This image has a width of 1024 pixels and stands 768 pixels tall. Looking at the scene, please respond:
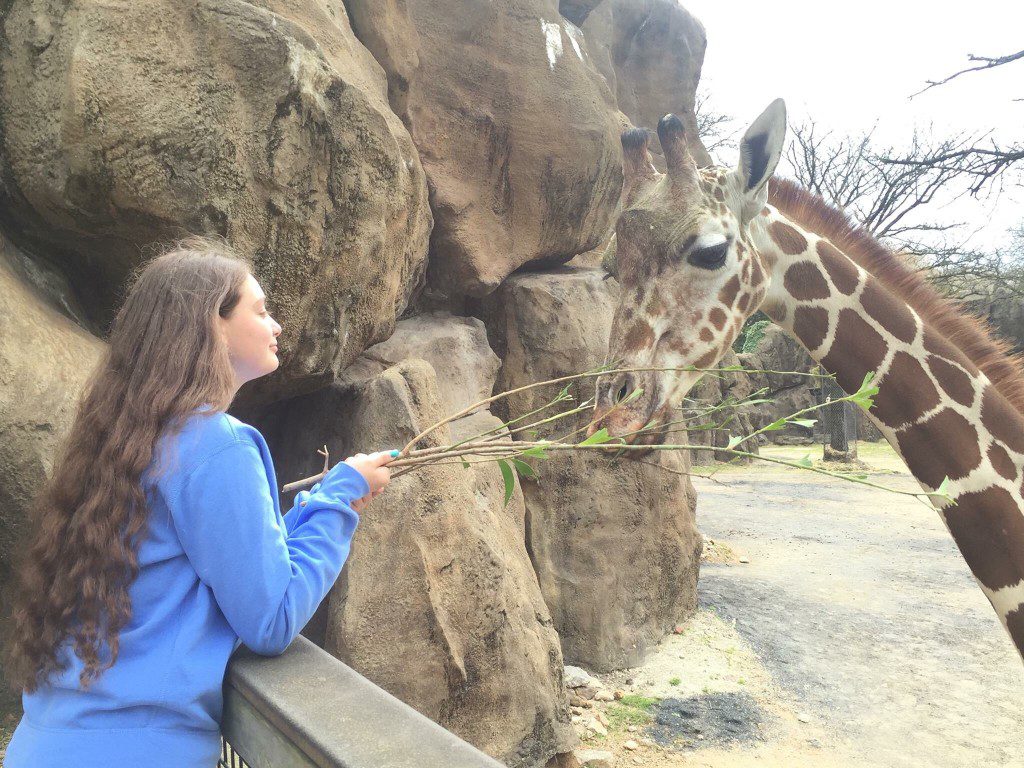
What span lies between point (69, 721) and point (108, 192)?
188cm

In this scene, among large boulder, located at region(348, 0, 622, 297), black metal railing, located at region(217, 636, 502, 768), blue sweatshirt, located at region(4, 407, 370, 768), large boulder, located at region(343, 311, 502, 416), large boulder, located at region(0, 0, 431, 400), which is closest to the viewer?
black metal railing, located at region(217, 636, 502, 768)

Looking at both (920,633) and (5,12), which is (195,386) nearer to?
(5,12)

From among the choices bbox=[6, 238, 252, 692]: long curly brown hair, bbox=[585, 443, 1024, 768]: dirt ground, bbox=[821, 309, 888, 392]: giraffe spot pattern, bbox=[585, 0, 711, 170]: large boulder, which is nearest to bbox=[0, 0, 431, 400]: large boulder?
bbox=[6, 238, 252, 692]: long curly brown hair

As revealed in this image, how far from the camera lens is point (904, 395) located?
2.97 metres

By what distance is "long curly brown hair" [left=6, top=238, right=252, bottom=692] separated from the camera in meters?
1.11

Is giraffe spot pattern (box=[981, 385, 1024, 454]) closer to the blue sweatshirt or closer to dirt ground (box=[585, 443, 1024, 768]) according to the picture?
dirt ground (box=[585, 443, 1024, 768])

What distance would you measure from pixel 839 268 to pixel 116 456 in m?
2.97

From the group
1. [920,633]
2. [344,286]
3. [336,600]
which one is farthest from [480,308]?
[920,633]

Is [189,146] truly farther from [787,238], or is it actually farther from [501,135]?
[501,135]

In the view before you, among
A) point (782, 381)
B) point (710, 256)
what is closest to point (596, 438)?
point (710, 256)

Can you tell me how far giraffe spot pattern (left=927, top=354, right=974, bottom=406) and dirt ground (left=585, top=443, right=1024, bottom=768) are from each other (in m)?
1.08

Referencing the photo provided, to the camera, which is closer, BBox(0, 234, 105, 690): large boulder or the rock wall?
BBox(0, 234, 105, 690): large boulder

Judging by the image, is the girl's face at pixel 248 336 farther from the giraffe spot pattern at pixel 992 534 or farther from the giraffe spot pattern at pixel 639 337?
the giraffe spot pattern at pixel 992 534

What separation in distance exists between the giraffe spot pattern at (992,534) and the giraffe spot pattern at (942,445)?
116mm
